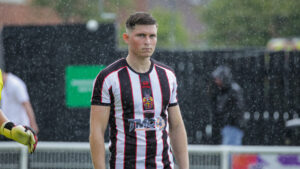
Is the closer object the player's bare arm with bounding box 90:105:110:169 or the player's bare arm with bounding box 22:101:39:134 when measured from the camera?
the player's bare arm with bounding box 90:105:110:169

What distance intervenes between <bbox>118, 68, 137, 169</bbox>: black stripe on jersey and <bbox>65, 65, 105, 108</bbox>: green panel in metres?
3.08

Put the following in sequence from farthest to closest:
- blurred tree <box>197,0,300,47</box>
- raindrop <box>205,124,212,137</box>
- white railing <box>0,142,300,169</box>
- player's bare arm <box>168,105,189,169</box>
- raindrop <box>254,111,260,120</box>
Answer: raindrop <box>254,111,260,120</box> → raindrop <box>205,124,212,137</box> → blurred tree <box>197,0,300,47</box> → white railing <box>0,142,300,169</box> → player's bare arm <box>168,105,189,169</box>

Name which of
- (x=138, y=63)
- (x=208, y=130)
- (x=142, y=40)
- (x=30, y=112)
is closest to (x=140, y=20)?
(x=142, y=40)

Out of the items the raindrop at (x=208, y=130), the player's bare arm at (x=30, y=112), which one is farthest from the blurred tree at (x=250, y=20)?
the player's bare arm at (x=30, y=112)

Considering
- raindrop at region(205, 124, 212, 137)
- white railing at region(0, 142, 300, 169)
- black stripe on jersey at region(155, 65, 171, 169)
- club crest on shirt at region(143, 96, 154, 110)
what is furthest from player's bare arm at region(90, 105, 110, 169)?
raindrop at region(205, 124, 212, 137)

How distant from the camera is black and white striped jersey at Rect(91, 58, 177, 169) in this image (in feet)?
8.84

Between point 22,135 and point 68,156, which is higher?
point 22,135

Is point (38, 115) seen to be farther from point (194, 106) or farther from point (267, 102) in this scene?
point (267, 102)

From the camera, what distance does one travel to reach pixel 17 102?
5.79 metres

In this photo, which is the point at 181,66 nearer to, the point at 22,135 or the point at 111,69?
the point at 111,69

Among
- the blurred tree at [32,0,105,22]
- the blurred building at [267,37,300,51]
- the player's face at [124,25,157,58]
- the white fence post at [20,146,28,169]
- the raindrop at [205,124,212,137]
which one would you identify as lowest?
the white fence post at [20,146,28,169]

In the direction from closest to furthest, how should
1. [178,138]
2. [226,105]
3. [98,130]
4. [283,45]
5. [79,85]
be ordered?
[98,130], [178,138], [226,105], [79,85], [283,45]

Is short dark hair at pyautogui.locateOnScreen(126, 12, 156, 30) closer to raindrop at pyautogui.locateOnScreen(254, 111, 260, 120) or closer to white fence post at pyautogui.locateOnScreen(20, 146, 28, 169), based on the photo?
white fence post at pyautogui.locateOnScreen(20, 146, 28, 169)

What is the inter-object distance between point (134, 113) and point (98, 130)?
218mm
